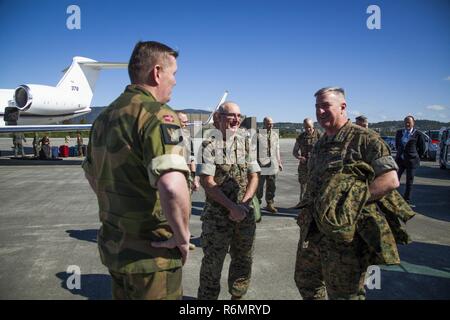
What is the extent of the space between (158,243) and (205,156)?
1349 mm

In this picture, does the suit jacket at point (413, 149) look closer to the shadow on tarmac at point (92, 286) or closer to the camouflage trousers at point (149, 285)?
the shadow on tarmac at point (92, 286)

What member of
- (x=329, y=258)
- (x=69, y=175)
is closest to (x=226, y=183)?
(x=329, y=258)

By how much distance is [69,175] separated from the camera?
39.1ft

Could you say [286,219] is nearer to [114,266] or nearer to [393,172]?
[393,172]

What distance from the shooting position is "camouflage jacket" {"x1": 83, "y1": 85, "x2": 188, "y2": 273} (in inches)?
62.7

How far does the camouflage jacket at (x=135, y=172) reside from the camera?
1593 mm

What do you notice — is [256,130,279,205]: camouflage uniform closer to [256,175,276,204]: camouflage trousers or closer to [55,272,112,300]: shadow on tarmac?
[256,175,276,204]: camouflage trousers

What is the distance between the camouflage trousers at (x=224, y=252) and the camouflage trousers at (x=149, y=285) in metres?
1.04

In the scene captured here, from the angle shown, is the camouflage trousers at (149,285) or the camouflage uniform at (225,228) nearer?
the camouflage trousers at (149,285)

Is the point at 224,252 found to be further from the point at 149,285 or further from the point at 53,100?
the point at 53,100

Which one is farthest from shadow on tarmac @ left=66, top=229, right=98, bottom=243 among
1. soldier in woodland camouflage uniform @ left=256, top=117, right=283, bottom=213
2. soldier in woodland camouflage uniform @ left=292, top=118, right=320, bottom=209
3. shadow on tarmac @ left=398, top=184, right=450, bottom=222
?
shadow on tarmac @ left=398, top=184, right=450, bottom=222

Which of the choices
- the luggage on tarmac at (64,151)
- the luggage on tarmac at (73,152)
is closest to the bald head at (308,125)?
the luggage on tarmac at (64,151)

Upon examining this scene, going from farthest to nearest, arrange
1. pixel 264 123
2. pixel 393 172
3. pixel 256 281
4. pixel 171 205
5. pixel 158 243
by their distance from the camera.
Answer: pixel 264 123, pixel 256 281, pixel 393 172, pixel 158 243, pixel 171 205

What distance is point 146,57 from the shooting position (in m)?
1.77
